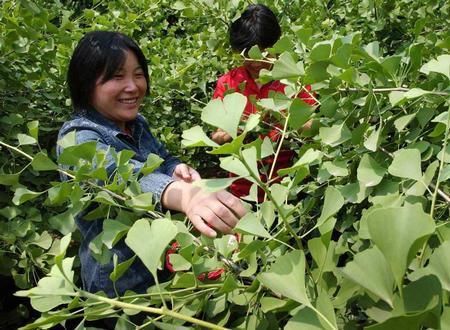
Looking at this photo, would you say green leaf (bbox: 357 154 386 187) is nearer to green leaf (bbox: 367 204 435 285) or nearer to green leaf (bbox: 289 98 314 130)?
green leaf (bbox: 289 98 314 130)

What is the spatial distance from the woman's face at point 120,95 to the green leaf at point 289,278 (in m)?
0.71

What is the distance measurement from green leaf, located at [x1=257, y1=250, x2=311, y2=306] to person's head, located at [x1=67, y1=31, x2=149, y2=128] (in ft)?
2.33

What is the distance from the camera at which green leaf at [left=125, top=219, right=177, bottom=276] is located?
43 cm

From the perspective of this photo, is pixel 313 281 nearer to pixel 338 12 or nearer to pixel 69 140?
pixel 69 140

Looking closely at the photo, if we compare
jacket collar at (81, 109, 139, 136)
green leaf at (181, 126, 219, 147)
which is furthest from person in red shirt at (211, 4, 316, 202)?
green leaf at (181, 126, 219, 147)

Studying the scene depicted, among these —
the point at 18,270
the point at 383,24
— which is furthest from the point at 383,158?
the point at 383,24

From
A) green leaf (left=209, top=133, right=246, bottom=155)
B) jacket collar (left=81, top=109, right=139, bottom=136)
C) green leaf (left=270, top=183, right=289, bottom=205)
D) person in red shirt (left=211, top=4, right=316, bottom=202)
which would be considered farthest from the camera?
person in red shirt (left=211, top=4, right=316, bottom=202)

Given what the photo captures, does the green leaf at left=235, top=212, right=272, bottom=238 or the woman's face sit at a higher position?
the green leaf at left=235, top=212, right=272, bottom=238

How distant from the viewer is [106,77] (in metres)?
1.01

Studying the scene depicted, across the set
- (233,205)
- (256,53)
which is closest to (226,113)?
(233,205)

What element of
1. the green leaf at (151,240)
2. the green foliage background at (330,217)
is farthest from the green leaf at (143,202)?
the green leaf at (151,240)

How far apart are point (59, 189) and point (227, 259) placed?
0.21m

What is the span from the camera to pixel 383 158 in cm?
60

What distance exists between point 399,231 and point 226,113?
19 centimetres
